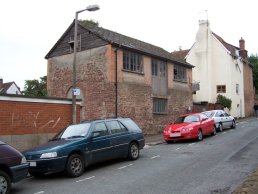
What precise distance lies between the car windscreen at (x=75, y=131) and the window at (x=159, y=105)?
1512 centimetres

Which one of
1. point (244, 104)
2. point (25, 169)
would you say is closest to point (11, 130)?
point (25, 169)

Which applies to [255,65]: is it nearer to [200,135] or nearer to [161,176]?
[200,135]

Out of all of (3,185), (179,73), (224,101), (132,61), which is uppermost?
(132,61)

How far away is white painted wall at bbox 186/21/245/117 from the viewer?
42.8 meters

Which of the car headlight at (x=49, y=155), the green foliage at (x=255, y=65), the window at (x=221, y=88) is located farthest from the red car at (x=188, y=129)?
the green foliage at (x=255, y=65)

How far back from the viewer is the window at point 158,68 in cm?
2716

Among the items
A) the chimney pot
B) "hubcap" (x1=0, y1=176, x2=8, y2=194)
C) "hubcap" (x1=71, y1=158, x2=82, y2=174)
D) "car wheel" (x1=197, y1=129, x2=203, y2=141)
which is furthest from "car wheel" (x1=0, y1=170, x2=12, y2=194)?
the chimney pot

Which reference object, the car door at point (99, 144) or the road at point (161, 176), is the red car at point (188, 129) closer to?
the road at point (161, 176)

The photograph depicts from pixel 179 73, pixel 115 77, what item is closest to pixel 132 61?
pixel 115 77

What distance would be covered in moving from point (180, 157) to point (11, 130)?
6762 millimetres

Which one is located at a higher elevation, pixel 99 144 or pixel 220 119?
pixel 220 119

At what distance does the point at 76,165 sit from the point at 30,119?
19.6ft

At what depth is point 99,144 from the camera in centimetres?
1159

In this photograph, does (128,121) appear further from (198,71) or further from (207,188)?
(198,71)
